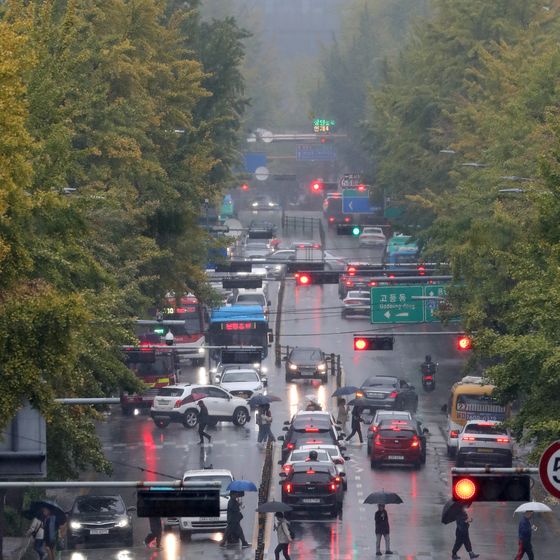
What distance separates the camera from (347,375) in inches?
2537

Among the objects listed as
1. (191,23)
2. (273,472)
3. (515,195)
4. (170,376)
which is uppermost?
(191,23)

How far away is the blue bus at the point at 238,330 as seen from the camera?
221 feet

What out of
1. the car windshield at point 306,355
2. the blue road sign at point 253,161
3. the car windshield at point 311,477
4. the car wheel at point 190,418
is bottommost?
the car windshield at point 311,477

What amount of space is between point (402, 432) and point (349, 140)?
9240cm

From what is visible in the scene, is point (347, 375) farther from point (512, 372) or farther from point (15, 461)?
point (15, 461)

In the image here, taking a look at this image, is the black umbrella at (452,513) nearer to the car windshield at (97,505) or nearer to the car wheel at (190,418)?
the car windshield at (97,505)

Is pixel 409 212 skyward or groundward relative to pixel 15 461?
skyward

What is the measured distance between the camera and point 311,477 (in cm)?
3941

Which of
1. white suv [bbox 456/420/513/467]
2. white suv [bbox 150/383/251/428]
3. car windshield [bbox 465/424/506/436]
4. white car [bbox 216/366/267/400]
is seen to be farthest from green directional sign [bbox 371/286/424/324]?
white suv [bbox 456/420/513/467]

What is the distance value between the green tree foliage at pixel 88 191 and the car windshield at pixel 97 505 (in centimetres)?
143

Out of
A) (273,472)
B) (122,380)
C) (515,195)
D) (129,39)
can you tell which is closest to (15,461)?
(122,380)

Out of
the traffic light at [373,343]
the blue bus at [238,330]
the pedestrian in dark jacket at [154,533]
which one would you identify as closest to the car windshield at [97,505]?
the pedestrian in dark jacket at [154,533]

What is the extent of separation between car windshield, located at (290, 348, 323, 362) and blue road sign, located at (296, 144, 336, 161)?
61367 millimetres

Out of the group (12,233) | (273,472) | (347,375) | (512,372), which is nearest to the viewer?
(12,233)
